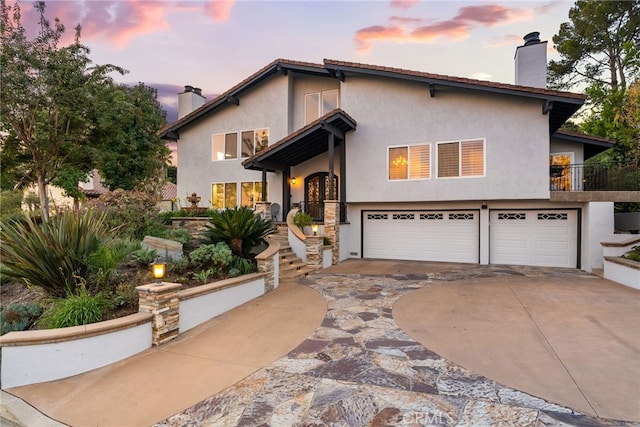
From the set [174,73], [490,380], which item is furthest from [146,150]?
[490,380]

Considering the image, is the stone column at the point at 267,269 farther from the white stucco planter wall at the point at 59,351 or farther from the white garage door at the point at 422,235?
the white garage door at the point at 422,235

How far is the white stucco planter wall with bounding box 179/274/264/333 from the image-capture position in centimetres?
556

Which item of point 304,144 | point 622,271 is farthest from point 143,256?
point 622,271

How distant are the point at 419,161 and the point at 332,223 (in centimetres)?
409

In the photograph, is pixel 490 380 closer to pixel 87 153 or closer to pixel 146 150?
pixel 87 153

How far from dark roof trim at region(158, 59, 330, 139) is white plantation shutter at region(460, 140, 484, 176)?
6.36 metres

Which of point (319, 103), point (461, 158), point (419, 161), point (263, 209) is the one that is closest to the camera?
point (461, 158)

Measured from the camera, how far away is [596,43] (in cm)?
1800

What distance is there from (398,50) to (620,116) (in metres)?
9.85

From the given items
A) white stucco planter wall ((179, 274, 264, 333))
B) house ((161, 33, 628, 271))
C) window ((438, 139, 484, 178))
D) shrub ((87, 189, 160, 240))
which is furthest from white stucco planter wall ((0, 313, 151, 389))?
window ((438, 139, 484, 178))

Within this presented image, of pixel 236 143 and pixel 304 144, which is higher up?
pixel 236 143

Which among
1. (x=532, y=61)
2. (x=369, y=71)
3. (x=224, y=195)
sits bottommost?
(x=224, y=195)

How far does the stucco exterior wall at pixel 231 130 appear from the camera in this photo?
1440cm

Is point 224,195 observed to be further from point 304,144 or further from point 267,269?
point 267,269
